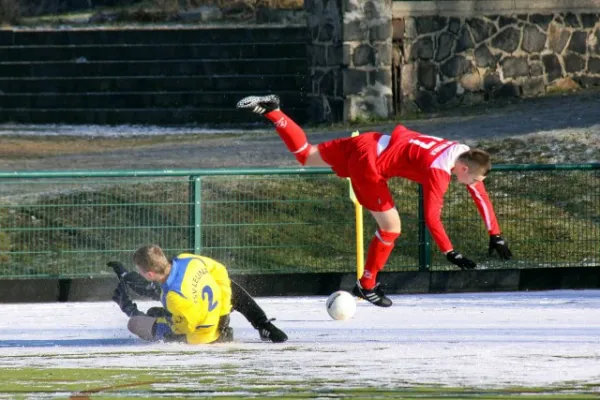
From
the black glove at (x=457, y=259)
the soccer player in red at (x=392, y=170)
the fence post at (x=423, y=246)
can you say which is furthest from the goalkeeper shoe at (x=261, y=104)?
the fence post at (x=423, y=246)

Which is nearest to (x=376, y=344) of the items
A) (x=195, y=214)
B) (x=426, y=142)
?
(x=426, y=142)

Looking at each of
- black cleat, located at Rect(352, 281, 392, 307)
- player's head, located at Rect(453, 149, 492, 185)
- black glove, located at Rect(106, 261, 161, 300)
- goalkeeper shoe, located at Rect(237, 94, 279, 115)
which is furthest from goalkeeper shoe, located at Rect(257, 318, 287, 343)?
goalkeeper shoe, located at Rect(237, 94, 279, 115)

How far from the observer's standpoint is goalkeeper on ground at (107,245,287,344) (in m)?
11.6

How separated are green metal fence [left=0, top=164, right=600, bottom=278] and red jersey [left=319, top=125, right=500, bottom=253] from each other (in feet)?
8.80

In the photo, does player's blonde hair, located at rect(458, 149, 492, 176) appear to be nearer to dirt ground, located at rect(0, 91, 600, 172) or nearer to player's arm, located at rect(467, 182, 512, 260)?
player's arm, located at rect(467, 182, 512, 260)

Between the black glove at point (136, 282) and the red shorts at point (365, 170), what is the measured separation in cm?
192

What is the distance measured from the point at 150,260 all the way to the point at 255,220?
210 inches

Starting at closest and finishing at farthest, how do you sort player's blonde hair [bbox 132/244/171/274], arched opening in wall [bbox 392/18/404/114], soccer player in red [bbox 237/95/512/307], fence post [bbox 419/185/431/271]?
1. player's blonde hair [bbox 132/244/171/274]
2. soccer player in red [bbox 237/95/512/307]
3. fence post [bbox 419/185/431/271]
4. arched opening in wall [bbox 392/18/404/114]

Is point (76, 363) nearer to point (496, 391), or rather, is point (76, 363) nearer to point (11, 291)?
point (496, 391)

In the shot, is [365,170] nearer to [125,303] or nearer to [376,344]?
[376,344]

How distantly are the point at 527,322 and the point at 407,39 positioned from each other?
558 inches

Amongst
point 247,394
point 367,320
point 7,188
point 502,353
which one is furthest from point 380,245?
point 7,188

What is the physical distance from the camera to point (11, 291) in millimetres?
16156

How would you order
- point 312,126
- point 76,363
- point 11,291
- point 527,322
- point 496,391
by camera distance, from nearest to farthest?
point 496,391
point 76,363
point 527,322
point 11,291
point 312,126
